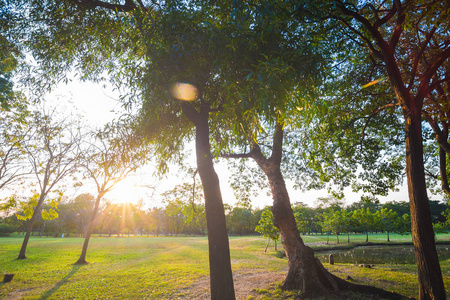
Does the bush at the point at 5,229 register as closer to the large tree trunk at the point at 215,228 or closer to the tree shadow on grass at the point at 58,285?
the tree shadow on grass at the point at 58,285

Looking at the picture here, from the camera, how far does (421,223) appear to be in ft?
23.1

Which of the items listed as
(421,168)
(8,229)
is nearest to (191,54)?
(421,168)

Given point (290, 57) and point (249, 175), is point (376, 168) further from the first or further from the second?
point (290, 57)

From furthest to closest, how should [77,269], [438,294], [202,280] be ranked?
[77,269], [202,280], [438,294]

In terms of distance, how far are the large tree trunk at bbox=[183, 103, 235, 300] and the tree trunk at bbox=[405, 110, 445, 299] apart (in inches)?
243

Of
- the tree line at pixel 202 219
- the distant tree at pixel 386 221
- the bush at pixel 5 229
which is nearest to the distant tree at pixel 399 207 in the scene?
the tree line at pixel 202 219

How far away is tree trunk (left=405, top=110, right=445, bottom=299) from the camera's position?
6.59 meters

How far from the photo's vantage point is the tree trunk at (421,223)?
21.6 feet

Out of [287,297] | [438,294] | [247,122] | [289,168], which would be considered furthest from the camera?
[289,168]

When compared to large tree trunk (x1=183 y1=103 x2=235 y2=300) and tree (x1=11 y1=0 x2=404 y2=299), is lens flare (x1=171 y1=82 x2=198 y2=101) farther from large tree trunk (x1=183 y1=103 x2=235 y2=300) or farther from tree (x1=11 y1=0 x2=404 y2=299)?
large tree trunk (x1=183 y1=103 x2=235 y2=300)

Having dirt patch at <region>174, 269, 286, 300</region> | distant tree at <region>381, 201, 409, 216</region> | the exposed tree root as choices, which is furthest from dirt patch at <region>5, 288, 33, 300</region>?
distant tree at <region>381, 201, 409, 216</region>

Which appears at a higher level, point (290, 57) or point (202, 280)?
point (290, 57)

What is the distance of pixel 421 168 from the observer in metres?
7.44

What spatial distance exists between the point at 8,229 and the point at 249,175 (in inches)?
3986
